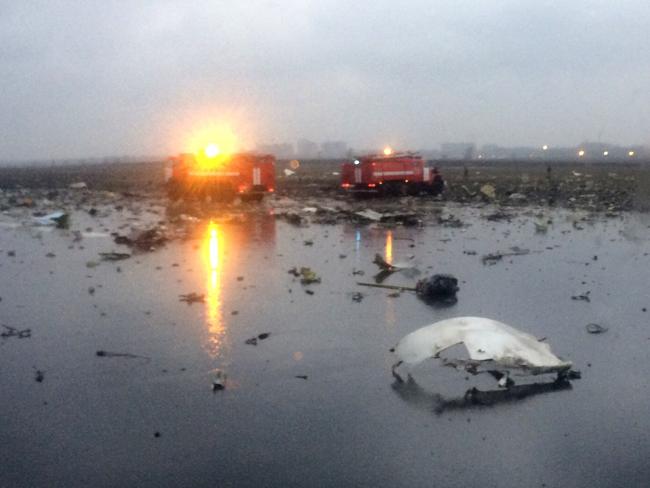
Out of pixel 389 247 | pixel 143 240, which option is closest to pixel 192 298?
pixel 389 247

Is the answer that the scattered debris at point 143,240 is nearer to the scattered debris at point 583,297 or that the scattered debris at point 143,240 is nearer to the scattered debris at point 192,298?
the scattered debris at point 192,298

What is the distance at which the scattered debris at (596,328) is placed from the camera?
7.64 meters

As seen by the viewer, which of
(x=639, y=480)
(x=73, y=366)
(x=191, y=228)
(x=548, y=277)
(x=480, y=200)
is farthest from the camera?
(x=480, y=200)

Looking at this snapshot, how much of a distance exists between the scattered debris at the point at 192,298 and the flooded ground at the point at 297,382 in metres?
0.11

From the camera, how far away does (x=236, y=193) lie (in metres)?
26.0

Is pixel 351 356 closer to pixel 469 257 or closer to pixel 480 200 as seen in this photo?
pixel 469 257

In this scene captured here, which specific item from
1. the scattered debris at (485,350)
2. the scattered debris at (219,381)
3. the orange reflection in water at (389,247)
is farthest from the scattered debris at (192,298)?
the orange reflection in water at (389,247)

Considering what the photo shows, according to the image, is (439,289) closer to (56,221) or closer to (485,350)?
(485,350)

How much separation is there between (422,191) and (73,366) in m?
24.7

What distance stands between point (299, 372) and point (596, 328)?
11.6ft

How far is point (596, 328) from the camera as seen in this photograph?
775cm

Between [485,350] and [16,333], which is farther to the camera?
[16,333]

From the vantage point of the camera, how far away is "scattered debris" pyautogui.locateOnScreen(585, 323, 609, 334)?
7645 mm

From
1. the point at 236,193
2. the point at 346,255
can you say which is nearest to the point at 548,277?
the point at 346,255
